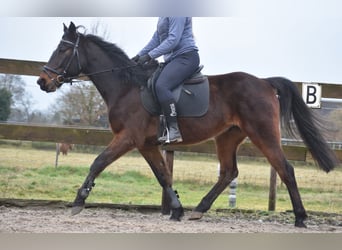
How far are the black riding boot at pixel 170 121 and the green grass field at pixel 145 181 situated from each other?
2.47ft

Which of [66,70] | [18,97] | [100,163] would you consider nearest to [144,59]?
[66,70]

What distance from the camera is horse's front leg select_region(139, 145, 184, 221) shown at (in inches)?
128

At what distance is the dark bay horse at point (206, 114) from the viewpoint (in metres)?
3.08

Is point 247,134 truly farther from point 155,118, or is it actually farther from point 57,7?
point 57,7

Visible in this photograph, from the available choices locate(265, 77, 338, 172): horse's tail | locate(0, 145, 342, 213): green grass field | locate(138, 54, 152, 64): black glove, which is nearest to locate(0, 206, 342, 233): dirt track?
locate(0, 145, 342, 213): green grass field

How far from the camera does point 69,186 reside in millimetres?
4098

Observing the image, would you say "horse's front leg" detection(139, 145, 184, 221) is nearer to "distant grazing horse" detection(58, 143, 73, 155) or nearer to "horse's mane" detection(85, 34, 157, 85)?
"horse's mane" detection(85, 34, 157, 85)

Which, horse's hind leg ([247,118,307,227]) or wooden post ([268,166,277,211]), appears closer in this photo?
horse's hind leg ([247,118,307,227])

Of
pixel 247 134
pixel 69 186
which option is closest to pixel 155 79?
pixel 247 134

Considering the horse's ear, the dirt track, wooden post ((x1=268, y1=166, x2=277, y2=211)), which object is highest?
the horse's ear

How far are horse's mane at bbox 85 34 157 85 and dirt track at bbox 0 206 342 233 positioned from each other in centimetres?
100

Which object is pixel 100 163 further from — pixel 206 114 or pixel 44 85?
pixel 206 114

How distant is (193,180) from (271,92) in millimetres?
1196

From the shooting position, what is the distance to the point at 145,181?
435 cm
